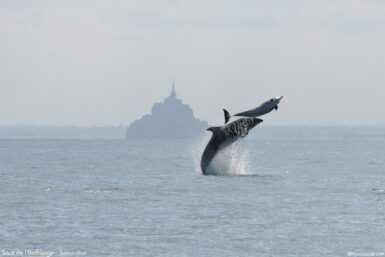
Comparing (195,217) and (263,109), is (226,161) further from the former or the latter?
(195,217)

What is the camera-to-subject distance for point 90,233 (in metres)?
44.5

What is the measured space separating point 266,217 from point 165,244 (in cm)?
1057

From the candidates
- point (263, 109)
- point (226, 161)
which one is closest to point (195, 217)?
point (263, 109)

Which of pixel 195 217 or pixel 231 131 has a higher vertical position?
pixel 231 131

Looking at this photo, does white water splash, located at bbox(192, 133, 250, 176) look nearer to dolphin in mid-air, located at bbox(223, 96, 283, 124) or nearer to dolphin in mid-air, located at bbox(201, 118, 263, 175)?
dolphin in mid-air, located at bbox(201, 118, 263, 175)

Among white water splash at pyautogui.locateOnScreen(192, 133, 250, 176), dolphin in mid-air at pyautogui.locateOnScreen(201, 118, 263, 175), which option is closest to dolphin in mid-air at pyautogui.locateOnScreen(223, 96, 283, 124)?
dolphin in mid-air at pyautogui.locateOnScreen(201, 118, 263, 175)

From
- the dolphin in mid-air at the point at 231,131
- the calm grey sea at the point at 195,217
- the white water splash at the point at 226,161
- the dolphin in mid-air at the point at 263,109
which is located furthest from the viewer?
the white water splash at the point at 226,161

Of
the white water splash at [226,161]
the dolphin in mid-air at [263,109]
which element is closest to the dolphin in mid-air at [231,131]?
the white water splash at [226,161]

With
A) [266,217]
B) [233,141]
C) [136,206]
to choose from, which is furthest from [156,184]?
[266,217]

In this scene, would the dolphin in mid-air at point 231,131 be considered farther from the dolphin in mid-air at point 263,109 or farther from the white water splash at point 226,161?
the dolphin in mid-air at point 263,109

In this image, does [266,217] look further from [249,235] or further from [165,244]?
[165,244]

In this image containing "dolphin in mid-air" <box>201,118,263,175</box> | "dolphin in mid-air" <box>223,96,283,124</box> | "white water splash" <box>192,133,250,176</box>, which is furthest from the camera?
"white water splash" <box>192,133,250,176</box>

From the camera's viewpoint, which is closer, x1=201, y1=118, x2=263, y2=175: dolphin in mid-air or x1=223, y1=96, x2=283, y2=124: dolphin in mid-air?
x1=223, y1=96, x2=283, y2=124: dolphin in mid-air

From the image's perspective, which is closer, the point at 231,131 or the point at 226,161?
the point at 231,131
